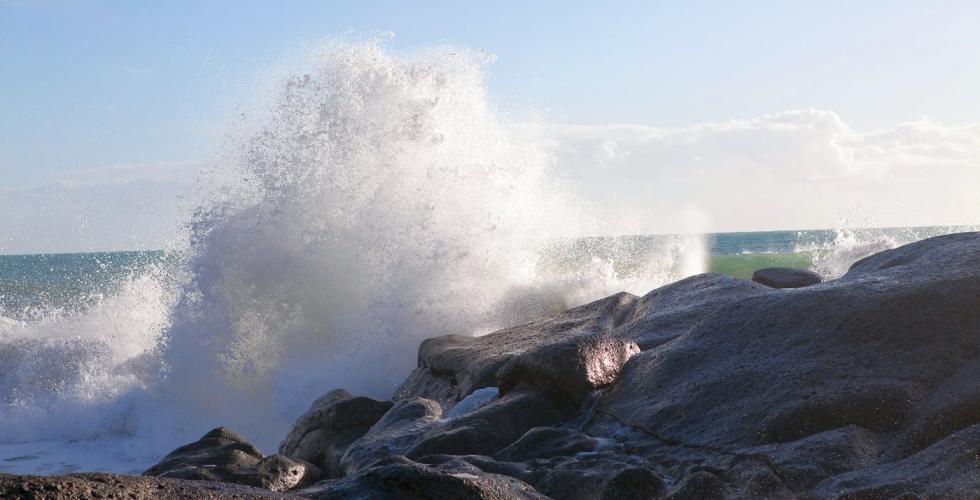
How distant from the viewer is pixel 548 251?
1245 centimetres

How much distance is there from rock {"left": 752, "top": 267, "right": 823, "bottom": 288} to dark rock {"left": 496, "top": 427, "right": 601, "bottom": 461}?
476cm

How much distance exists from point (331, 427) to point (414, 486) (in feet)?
11.7

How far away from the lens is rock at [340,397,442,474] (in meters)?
4.85

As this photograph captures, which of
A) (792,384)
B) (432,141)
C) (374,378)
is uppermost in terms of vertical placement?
(432,141)

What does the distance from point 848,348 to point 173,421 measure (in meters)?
7.53

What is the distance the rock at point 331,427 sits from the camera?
6062mm

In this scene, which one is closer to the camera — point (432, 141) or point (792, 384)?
point (792, 384)

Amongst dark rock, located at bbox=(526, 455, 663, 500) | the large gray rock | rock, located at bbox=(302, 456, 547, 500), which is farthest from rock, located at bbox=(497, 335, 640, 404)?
rock, located at bbox=(302, 456, 547, 500)

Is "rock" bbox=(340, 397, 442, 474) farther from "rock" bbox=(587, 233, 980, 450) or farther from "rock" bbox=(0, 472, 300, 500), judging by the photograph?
"rock" bbox=(0, 472, 300, 500)

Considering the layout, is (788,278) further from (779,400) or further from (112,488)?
(112,488)

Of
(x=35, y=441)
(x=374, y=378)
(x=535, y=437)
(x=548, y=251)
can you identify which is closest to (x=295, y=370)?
(x=374, y=378)

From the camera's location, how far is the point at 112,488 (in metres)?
2.39

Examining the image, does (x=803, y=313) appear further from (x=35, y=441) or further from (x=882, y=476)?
(x=35, y=441)

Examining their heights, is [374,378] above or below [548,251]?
below
